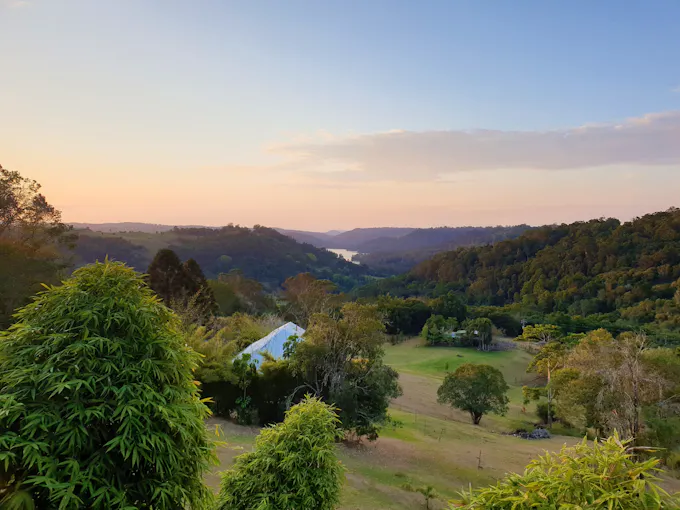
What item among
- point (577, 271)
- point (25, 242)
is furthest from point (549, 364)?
point (577, 271)

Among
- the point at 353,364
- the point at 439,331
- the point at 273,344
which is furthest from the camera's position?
the point at 439,331

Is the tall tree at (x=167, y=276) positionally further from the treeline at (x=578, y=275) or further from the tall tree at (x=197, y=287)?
the treeline at (x=578, y=275)

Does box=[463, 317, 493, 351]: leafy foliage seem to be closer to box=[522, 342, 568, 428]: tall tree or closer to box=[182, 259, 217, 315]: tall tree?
box=[522, 342, 568, 428]: tall tree

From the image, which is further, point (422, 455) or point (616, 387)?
point (616, 387)

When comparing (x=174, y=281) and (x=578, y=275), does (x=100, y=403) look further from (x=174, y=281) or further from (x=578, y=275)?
(x=578, y=275)

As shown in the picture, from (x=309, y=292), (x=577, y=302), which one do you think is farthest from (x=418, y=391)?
(x=577, y=302)

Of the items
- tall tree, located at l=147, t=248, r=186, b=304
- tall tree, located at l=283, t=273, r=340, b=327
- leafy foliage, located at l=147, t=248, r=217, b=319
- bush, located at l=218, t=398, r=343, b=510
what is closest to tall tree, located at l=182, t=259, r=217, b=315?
leafy foliage, located at l=147, t=248, r=217, b=319
